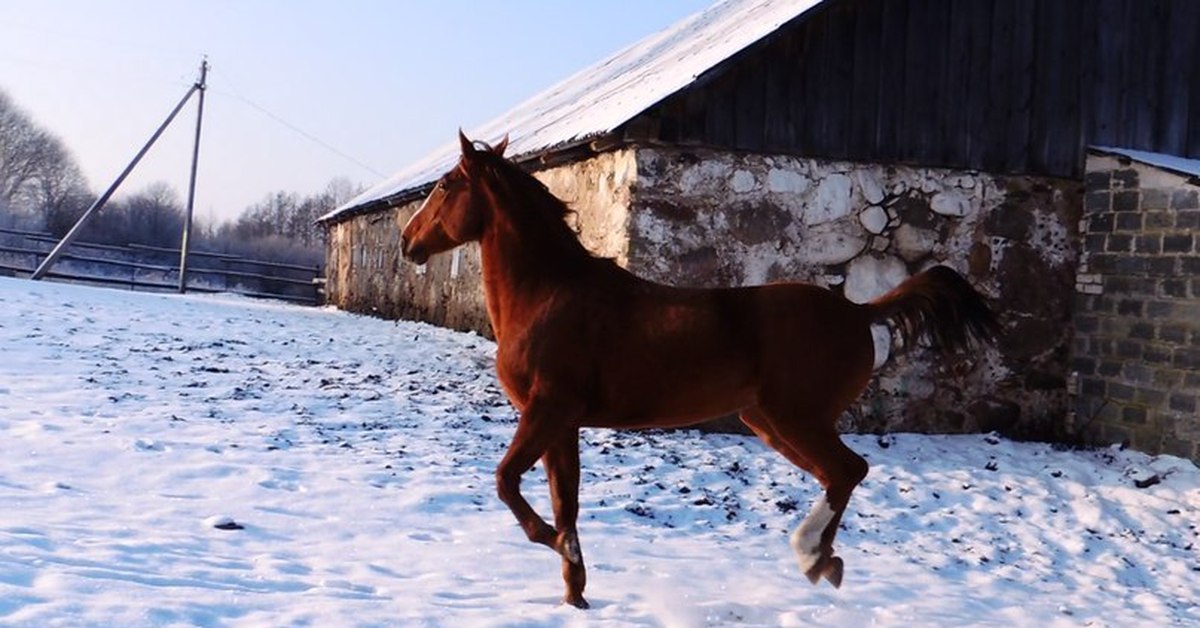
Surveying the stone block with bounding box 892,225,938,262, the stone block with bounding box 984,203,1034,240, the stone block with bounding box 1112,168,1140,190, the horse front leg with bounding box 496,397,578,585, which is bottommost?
the horse front leg with bounding box 496,397,578,585

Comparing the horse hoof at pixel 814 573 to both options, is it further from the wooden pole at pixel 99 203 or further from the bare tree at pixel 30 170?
the bare tree at pixel 30 170

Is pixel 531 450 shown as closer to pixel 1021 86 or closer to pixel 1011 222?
pixel 1011 222

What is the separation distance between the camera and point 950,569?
5.10 metres

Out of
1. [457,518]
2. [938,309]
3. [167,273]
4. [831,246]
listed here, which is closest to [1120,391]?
[831,246]

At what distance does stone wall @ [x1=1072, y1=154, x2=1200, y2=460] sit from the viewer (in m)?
7.44

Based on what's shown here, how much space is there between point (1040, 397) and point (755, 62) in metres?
3.80

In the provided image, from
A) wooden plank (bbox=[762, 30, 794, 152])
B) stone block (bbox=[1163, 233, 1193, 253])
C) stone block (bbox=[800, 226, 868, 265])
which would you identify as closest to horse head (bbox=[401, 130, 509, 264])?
wooden plank (bbox=[762, 30, 794, 152])

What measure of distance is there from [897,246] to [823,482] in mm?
4820

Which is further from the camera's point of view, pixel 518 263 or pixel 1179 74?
pixel 1179 74

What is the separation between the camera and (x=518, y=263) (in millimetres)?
3867

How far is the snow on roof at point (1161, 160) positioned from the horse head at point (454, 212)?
617 cm

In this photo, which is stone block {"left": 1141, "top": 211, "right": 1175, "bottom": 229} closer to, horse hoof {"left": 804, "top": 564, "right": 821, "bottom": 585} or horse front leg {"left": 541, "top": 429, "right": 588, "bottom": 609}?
horse hoof {"left": 804, "top": 564, "right": 821, "bottom": 585}

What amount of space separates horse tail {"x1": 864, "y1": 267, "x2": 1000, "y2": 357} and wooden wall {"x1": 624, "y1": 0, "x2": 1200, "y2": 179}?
379 centimetres

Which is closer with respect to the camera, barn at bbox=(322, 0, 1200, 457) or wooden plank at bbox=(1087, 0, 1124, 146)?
barn at bbox=(322, 0, 1200, 457)
